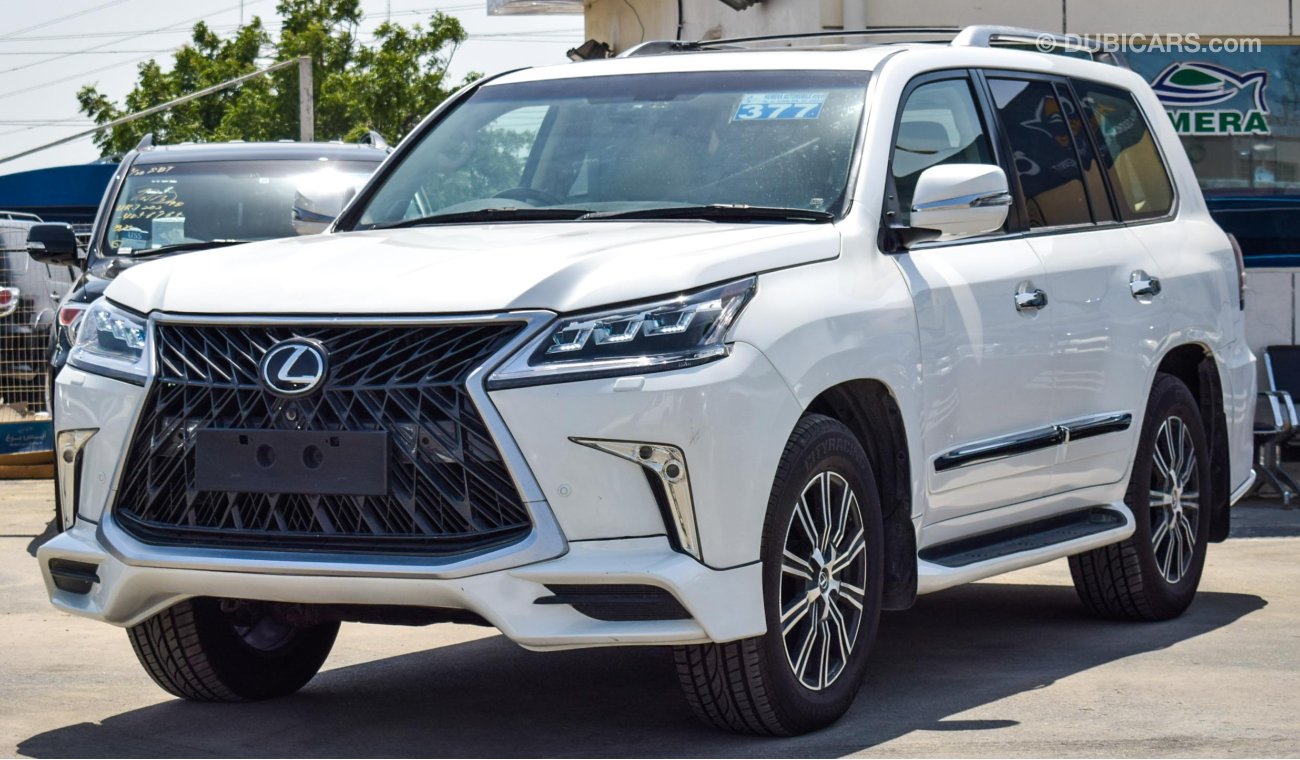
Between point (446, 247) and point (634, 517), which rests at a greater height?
point (446, 247)

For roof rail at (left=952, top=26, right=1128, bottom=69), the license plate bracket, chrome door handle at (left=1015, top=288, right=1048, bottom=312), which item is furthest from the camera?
roof rail at (left=952, top=26, right=1128, bottom=69)

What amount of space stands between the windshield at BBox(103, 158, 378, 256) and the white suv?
13.1 feet

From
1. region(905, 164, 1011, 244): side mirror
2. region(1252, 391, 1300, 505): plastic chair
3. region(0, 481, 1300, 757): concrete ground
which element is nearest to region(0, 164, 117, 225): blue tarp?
region(1252, 391, 1300, 505): plastic chair

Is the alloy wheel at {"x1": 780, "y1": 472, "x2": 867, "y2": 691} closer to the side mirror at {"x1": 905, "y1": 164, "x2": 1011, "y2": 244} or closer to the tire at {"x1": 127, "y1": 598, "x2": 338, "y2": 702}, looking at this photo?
the side mirror at {"x1": 905, "y1": 164, "x2": 1011, "y2": 244}

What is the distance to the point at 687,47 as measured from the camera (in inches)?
277

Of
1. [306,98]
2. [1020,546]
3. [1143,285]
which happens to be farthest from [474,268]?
[306,98]

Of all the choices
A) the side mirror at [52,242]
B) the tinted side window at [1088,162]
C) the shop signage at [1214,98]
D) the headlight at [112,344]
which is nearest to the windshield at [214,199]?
the side mirror at [52,242]

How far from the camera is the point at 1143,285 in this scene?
6.95 meters

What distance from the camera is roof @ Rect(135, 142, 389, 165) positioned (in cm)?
1086

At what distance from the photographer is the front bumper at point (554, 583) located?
4586 millimetres

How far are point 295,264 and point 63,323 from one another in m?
4.82

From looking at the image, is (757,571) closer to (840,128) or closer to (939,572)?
(939,572)

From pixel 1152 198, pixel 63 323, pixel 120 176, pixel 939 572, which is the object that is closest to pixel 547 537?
pixel 939 572

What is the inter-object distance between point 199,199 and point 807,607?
6326 mm
